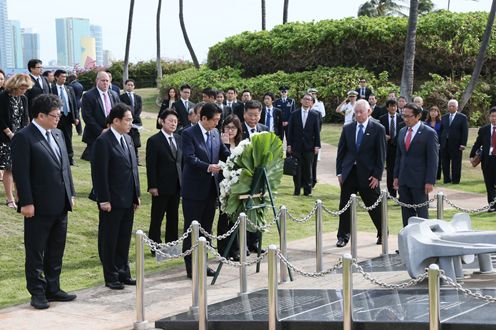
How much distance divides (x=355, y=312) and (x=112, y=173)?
3433mm

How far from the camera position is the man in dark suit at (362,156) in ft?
39.6

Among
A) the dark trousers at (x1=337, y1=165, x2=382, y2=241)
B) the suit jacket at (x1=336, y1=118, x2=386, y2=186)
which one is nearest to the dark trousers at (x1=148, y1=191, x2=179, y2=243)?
the dark trousers at (x1=337, y1=165, x2=382, y2=241)

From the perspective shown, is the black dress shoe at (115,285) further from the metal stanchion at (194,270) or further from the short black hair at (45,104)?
the short black hair at (45,104)

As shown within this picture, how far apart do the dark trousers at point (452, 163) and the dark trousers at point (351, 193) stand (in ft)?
29.2

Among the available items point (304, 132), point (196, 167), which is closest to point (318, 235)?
point (196, 167)

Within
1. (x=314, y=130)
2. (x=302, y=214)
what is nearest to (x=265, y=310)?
(x=302, y=214)

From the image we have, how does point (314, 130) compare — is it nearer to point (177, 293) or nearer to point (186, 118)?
point (186, 118)

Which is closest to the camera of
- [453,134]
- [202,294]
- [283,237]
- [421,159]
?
[202,294]

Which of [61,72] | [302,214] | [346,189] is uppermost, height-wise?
[61,72]

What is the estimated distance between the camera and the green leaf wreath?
33.6 feet

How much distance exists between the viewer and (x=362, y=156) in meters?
12.1

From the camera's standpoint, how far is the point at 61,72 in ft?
60.3

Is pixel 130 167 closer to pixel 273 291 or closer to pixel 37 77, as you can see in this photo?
pixel 273 291

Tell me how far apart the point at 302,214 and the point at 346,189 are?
351cm
